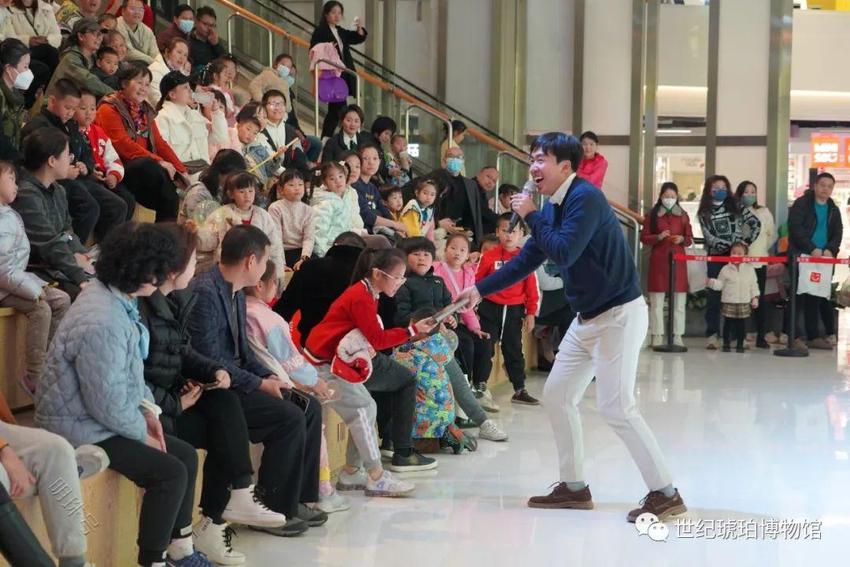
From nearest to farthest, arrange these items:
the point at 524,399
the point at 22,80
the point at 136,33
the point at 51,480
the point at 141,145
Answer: the point at 51,480 → the point at 22,80 → the point at 141,145 → the point at 524,399 → the point at 136,33

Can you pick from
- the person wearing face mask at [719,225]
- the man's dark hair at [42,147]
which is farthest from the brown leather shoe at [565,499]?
the person wearing face mask at [719,225]

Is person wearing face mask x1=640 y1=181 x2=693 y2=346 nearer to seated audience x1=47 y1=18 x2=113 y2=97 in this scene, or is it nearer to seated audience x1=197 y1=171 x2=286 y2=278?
seated audience x1=47 y1=18 x2=113 y2=97

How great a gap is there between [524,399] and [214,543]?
4.33 metres

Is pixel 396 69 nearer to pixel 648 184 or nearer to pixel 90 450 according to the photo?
pixel 648 184

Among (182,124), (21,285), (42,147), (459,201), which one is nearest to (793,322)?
(459,201)

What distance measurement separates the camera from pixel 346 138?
33.2 feet

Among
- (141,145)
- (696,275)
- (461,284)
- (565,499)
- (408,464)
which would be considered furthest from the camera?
(696,275)

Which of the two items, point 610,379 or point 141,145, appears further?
point 141,145

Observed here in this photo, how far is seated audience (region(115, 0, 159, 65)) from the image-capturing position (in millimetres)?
9617

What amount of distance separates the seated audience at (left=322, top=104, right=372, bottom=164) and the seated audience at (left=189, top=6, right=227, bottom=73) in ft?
5.46

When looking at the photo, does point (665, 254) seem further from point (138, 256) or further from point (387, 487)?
point (138, 256)

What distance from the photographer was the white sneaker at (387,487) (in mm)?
5590

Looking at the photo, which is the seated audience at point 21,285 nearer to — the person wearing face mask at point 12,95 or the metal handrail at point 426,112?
the person wearing face mask at point 12,95

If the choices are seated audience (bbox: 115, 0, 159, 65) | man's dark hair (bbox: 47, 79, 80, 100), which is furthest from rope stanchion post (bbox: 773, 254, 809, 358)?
man's dark hair (bbox: 47, 79, 80, 100)
